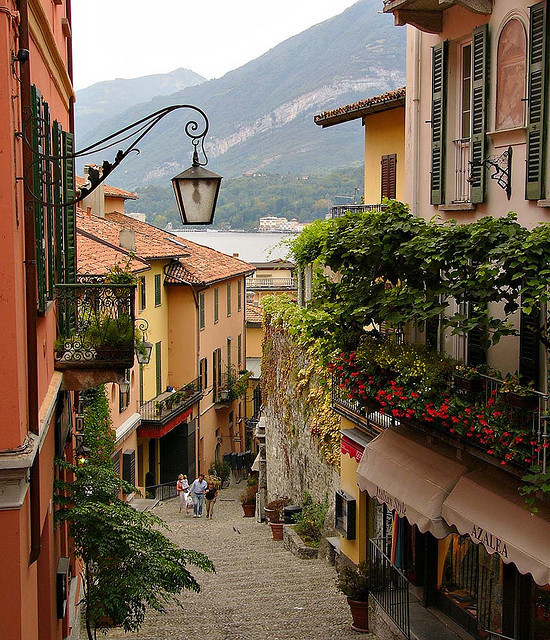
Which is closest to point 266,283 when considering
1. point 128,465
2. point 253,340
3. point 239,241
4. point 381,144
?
point 253,340

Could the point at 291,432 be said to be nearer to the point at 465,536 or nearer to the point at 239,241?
the point at 465,536

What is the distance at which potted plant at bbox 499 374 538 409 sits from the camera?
8352mm

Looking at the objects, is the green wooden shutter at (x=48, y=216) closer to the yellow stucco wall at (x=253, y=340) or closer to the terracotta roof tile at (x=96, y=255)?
the terracotta roof tile at (x=96, y=255)

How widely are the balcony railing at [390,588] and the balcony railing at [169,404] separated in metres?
18.9

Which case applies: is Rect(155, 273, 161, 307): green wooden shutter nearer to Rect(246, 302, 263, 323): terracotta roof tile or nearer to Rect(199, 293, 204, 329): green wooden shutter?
Rect(199, 293, 204, 329): green wooden shutter

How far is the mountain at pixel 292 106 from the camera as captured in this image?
144m

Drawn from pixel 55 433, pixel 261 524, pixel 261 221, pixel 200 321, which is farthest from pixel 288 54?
pixel 55 433

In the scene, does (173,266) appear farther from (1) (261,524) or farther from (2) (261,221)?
(2) (261,221)

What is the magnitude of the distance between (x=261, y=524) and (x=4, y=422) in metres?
20.1

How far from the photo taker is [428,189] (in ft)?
39.6

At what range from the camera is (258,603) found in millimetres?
15133

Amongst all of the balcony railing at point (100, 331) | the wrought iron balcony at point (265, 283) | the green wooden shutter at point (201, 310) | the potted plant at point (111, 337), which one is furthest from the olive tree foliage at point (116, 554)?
the wrought iron balcony at point (265, 283)

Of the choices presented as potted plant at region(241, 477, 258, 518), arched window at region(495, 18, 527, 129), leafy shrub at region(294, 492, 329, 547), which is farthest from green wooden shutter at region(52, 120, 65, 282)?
potted plant at region(241, 477, 258, 518)

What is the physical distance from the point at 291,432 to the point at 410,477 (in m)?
10.9
